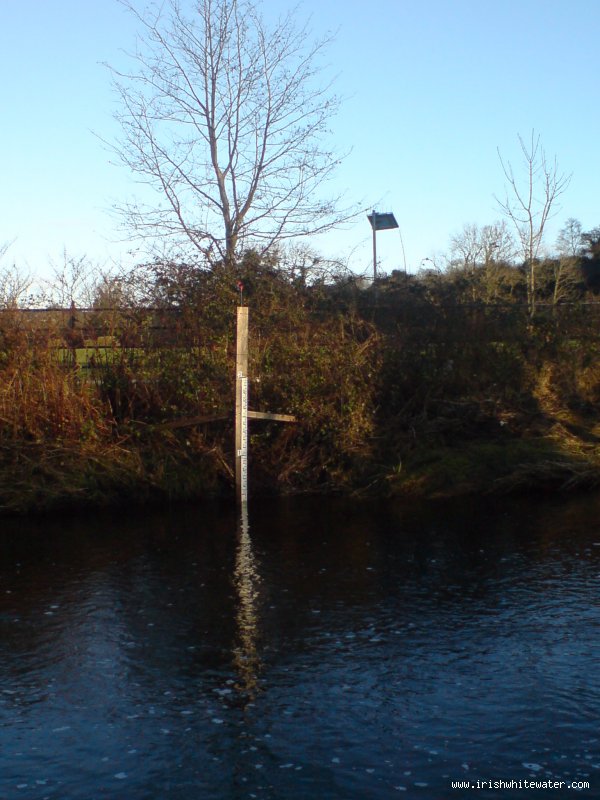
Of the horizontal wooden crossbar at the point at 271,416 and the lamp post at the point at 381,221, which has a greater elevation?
the lamp post at the point at 381,221

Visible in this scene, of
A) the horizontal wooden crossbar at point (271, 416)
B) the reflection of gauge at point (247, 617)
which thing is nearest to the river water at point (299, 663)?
the reflection of gauge at point (247, 617)

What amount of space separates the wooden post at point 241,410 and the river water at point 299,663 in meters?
2.11

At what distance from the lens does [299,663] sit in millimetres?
6855

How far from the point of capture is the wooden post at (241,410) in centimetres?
1362

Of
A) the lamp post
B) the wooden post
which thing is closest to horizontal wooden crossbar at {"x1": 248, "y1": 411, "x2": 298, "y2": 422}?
the wooden post

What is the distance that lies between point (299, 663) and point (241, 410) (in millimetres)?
Answer: 7204

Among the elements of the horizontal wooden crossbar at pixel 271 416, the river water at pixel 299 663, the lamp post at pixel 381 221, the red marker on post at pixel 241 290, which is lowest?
the river water at pixel 299 663

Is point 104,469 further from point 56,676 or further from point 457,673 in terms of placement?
point 457,673

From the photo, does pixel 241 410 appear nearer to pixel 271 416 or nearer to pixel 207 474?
pixel 271 416

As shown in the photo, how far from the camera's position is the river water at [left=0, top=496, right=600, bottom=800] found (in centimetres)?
516

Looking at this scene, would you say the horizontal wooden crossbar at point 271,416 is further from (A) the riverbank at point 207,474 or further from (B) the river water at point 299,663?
(B) the river water at point 299,663

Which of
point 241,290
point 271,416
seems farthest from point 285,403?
point 241,290


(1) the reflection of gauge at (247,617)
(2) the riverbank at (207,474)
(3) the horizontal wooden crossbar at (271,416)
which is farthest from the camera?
(3) the horizontal wooden crossbar at (271,416)

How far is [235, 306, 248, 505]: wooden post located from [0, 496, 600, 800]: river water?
2111mm
